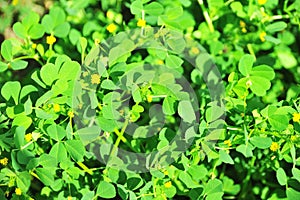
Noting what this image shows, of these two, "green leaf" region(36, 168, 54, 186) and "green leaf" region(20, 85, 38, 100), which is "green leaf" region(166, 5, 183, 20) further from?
"green leaf" region(36, 168, 54, 186)

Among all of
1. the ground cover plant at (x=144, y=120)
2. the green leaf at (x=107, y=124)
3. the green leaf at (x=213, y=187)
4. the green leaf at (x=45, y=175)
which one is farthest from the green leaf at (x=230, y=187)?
the green leaf at (x=45, y=175)

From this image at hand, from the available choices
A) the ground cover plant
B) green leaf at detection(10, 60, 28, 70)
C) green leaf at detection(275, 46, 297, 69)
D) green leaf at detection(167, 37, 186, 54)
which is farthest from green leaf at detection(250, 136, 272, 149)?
green leaf at detection(10, 60, 28, 70)

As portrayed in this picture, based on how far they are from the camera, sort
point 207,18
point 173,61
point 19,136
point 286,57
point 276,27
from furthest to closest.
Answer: point 286,57, point 207,18, point 276,27, point 173,61, point 19,136

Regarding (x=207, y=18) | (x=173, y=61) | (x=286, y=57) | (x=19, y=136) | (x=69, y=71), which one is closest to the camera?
(x=19, y=136)

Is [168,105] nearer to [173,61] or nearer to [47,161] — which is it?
[173,61]

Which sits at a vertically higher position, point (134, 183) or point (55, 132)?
point (55, 132)

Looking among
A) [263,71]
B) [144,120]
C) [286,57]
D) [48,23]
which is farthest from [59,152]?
[286,57]

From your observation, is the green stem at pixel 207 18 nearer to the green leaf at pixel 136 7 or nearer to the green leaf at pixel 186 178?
the green leaf at pixel 136 7
